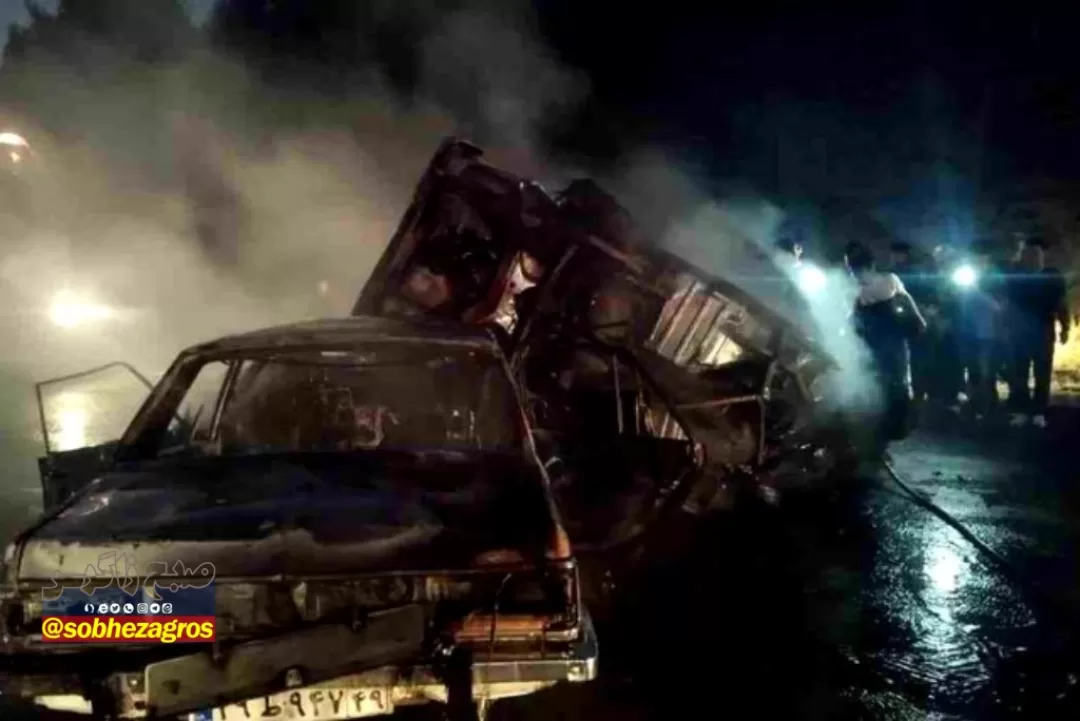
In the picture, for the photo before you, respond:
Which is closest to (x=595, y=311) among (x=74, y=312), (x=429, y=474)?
(x=429, y=474)

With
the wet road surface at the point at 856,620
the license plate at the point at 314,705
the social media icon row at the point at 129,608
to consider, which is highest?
the social media icon row at the point at 129,608

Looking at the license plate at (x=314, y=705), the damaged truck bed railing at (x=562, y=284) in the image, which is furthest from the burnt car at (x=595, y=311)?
the license plate at (x=314, y=705)

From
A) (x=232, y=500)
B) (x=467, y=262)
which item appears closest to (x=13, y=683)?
(x=232, y=500)

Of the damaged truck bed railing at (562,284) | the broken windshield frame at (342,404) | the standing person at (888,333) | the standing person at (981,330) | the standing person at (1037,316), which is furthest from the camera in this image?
the standing person at (981,330)

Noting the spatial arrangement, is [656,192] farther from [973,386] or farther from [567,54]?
[567,54]

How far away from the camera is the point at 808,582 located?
552 cm

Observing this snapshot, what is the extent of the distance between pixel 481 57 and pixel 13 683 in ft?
40.6

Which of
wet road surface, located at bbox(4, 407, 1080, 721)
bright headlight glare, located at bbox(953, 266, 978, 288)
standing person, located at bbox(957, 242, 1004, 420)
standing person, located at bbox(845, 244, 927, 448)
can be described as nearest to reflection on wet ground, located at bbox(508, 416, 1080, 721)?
wet road surface, located at bbox(4, 407, 1080, 721)

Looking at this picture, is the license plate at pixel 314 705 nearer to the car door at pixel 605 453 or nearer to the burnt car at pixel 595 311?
the car door at pixel 605 453

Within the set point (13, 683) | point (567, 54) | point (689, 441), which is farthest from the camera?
point (567, 54)

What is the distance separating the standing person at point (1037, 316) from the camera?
31.7ft

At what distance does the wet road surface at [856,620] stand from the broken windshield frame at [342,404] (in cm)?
127

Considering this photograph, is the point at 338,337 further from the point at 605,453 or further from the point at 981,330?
the point at 981,330

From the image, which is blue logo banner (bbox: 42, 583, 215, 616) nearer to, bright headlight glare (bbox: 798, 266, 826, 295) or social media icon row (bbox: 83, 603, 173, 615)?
social media icon row (bbox: 83, 603, 173, 615)
